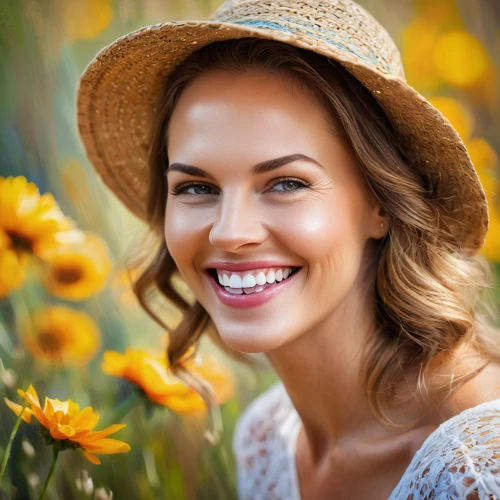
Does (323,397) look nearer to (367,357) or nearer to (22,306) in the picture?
(367,357)

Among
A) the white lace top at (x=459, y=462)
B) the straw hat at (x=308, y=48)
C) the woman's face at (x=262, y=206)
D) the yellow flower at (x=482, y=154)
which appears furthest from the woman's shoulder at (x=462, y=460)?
the yellow flower at (x=482, y=154)

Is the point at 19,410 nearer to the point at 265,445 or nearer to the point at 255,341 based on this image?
the point at 255,341

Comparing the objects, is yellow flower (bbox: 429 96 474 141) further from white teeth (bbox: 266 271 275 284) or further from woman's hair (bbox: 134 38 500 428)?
white teeth (bbox: 266 271 275 284)

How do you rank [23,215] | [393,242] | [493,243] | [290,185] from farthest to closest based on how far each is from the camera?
[493,243] → [393,242] → [290,185] → [23,215]

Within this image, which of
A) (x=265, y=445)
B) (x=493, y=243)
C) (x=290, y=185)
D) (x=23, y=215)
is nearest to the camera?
(x=23, y=215)

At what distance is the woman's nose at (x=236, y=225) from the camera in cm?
112

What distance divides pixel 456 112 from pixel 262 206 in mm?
1007

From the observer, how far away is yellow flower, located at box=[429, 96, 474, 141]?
6.38 feet

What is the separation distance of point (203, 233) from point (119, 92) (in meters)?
0.38

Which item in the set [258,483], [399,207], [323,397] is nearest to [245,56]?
[399,207]

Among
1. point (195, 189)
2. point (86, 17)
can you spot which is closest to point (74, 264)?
point (195, 189)

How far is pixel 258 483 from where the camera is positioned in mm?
Answer: 1677

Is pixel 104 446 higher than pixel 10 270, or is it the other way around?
pixel 10 270

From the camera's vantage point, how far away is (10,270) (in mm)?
1056
